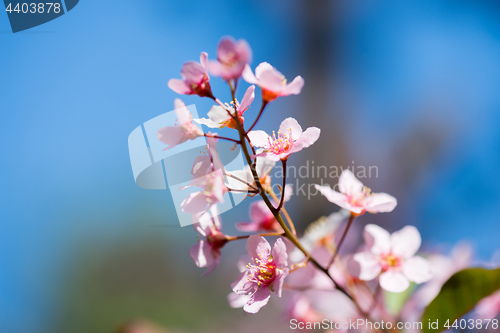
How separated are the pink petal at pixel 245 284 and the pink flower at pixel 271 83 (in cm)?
25

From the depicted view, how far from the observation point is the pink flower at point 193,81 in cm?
36

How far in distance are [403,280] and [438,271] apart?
28 centimetres

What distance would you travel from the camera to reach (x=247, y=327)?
4.35 feet

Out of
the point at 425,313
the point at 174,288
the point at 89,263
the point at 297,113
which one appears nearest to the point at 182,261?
the point at 174,288

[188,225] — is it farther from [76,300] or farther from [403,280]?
[76,300]

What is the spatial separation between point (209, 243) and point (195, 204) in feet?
0.30

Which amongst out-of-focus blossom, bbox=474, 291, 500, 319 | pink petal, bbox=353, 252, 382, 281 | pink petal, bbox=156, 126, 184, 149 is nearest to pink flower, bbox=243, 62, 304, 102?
pink petal, bbox=156, 126, 184, 149

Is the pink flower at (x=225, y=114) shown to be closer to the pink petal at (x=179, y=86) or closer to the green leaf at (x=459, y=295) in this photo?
the pink petal at (x=179, y=86)

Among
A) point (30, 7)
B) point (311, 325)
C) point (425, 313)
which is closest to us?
point (425, 313)

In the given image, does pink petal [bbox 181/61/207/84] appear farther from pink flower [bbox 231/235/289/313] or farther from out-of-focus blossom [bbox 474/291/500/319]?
out-of-focus blossom [bbox 474/291/500/319]

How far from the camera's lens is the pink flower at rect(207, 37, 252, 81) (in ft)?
1.12

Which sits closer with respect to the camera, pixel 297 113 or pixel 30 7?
pixel 30 7

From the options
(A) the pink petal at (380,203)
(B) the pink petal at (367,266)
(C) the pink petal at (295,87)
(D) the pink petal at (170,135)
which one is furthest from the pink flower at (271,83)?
(B) the pink petal at (367,266)

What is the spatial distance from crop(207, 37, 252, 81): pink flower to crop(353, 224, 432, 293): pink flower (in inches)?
15.0
